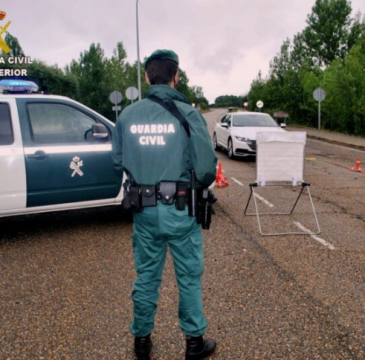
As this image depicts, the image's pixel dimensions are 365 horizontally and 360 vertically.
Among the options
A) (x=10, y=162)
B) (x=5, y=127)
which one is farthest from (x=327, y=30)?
(x=10, y=162)

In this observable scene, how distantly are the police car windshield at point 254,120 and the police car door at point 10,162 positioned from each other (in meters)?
9.46

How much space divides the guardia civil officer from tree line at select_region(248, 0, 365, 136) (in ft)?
68.6

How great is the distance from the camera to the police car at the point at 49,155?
15.1 feet

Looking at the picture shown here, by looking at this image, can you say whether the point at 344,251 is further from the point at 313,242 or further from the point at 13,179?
the point at 13,179

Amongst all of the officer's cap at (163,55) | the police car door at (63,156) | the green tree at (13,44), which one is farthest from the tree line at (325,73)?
the green tree at (13,44)

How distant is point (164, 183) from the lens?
2.39 metres

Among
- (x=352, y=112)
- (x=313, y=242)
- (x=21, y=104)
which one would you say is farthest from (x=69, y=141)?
(x=352, y=112)

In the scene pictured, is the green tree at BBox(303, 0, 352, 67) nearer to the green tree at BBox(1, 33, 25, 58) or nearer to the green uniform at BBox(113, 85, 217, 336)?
the green tree at BBox(1, 33, 25, 58)

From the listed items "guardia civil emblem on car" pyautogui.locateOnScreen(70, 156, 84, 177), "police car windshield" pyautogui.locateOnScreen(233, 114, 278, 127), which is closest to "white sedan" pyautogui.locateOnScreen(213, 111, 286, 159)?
"police car windshield" pyautogui.locateOnScreen(233, 114, 278, 127)

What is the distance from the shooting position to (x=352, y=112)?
2234cm

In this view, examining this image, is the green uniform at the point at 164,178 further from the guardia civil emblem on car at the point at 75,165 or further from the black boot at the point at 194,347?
the guardia civil emblem on car at the point at 75,165

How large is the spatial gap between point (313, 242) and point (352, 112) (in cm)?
1975

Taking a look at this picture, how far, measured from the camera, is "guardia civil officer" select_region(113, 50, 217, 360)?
2379mm

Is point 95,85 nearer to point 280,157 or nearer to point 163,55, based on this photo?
point 280,157
